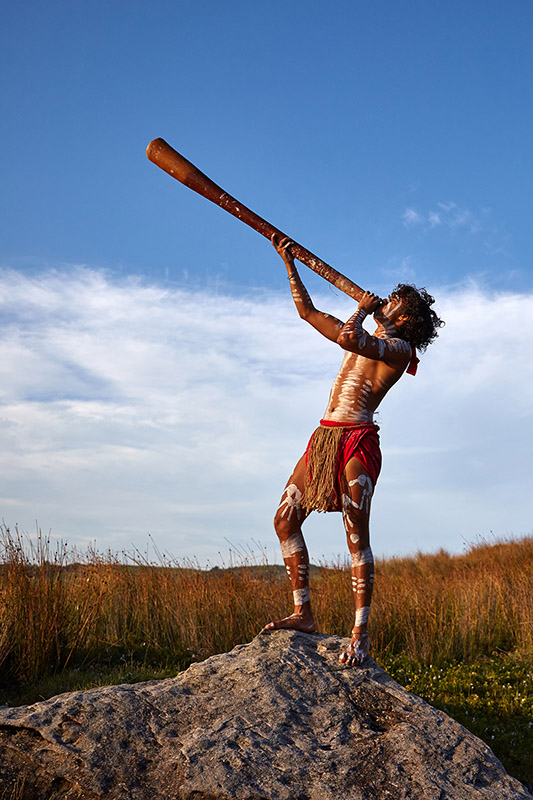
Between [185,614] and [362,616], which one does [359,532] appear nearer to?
[362,616]

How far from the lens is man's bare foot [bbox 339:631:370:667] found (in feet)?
15.9

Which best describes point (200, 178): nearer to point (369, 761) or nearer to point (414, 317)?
point (414, 317)

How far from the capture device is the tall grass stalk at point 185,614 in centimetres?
771

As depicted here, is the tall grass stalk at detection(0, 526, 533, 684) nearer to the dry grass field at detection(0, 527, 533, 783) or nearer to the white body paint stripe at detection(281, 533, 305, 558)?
the dry grass field at detection(0, 527, 533, 783)

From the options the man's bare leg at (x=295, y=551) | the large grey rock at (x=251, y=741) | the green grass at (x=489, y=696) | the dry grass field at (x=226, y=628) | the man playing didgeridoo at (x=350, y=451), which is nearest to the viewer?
the large grey rock at (x=251, y=741)

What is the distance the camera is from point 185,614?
9.00 meters

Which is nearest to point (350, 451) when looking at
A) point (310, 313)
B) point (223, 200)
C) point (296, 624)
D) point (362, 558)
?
point (362, 558)

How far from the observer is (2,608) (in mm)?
7684

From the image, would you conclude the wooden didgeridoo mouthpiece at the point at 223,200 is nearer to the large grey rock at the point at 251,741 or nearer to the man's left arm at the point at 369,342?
the man's left arm at the point at 369,342

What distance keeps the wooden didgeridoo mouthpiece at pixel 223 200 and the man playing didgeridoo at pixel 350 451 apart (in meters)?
0.13

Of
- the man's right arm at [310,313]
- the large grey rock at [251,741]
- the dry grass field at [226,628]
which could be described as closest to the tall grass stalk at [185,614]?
the dry grass field at [226,628]

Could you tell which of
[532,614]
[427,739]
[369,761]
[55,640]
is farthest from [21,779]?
[532,614]

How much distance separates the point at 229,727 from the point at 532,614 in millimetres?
8027

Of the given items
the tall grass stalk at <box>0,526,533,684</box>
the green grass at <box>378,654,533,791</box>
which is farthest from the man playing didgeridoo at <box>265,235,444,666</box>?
the tall grass stalk at <box>0,526,533,684</box>
